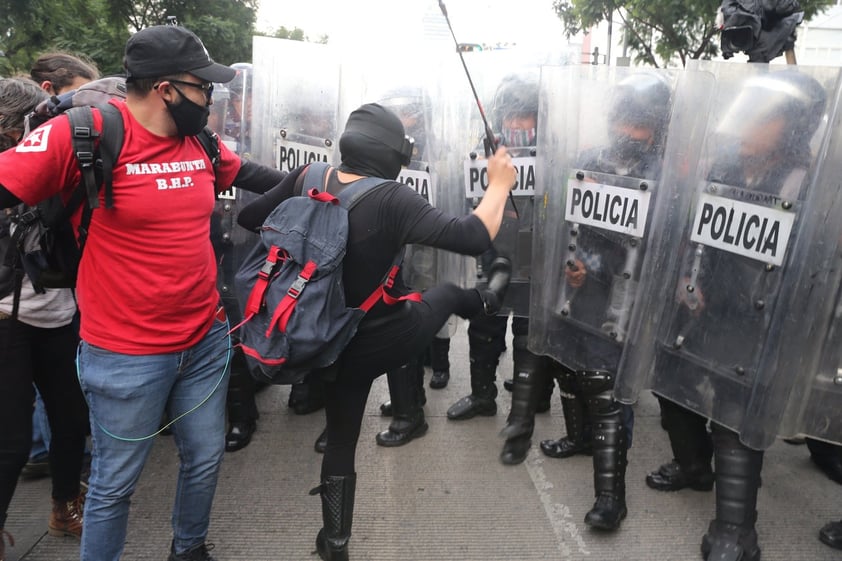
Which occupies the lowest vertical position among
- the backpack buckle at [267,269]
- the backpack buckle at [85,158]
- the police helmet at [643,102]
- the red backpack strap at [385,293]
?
the red backpack strap at [385,293]

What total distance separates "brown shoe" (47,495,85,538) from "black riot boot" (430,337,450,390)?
7.51 ft

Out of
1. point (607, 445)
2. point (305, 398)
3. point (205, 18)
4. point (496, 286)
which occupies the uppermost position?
point (205, 18)

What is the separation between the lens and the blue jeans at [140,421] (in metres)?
1.90

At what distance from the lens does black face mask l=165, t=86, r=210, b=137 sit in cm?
189

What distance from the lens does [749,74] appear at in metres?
2.11

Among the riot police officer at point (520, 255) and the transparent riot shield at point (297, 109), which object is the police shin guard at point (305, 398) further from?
the transparent riot shield at point (297, 109)

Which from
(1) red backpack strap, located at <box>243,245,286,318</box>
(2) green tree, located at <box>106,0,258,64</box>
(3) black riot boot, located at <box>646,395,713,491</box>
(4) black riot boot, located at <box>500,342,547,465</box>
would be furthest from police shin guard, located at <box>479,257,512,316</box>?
(2) green tree, located at <box>106,0,258,64</box>

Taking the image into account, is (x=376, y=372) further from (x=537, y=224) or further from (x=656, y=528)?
(x=656, y=528)

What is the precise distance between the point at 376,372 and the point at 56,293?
122cm

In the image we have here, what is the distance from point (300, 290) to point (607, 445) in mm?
1570

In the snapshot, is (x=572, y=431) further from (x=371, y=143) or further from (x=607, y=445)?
(x=371, y=143)

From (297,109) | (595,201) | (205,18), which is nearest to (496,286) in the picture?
(595,201)

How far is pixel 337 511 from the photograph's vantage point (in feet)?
7.79

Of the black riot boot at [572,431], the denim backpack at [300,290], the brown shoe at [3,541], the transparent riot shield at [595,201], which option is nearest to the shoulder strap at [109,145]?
the denim backpack at [300,290]
